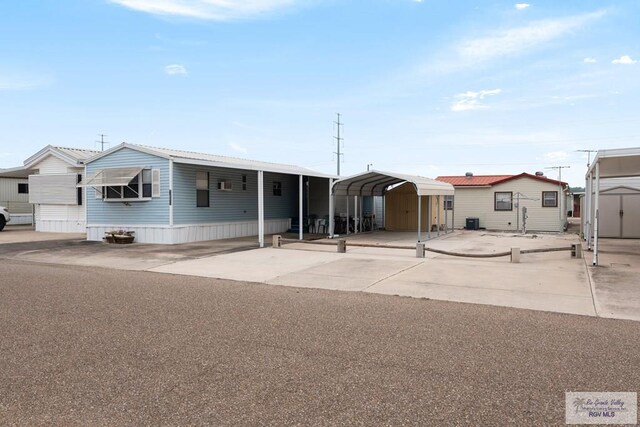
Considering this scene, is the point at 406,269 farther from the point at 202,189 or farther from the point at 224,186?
the point at 224,186

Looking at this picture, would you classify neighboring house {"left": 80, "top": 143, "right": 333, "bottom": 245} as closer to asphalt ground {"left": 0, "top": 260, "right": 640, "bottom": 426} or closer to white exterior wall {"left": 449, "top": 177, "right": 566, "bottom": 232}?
asphalt ground {"left": 0, "top": 260, "right": 640, "bottom": 426}

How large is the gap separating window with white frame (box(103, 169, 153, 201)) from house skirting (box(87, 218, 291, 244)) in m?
1.00

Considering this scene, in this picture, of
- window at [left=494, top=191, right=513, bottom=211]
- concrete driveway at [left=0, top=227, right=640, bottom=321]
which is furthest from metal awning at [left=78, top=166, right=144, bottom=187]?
window at [left=494, top=191, right=513, bottom=211]

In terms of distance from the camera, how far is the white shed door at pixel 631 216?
20031mm

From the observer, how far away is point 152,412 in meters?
3.38

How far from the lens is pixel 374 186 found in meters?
22.5

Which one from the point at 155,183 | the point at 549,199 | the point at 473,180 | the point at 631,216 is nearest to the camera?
the point at 155,183

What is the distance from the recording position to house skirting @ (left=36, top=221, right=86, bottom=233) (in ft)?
72.9

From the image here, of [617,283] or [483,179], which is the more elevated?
[483,179]

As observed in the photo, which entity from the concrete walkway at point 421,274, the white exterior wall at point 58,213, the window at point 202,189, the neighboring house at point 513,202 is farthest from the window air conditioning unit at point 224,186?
the neighboring house at point 513,202

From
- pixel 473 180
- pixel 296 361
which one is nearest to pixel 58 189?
pixel 473 180

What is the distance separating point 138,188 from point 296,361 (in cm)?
1366

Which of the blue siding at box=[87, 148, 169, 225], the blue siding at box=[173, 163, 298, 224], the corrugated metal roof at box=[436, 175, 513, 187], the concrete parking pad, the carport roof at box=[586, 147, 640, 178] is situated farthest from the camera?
the corrugated metal roof at box=[436, 175, 513, 187]

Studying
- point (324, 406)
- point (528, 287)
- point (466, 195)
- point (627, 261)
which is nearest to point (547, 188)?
point (466, 195)
